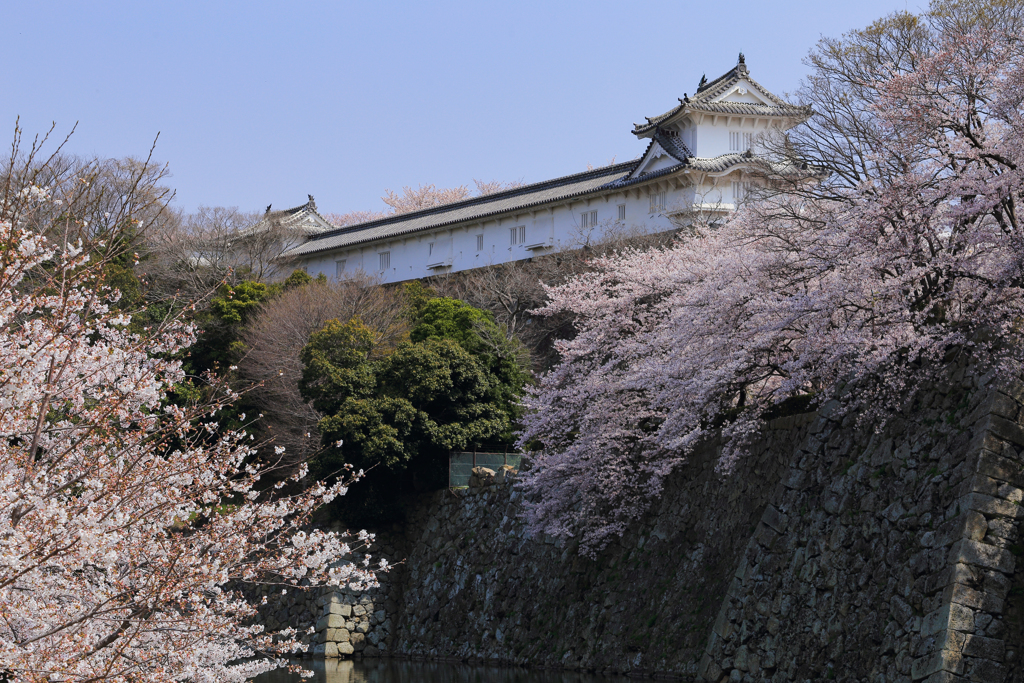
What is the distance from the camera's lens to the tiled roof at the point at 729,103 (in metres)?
28.4

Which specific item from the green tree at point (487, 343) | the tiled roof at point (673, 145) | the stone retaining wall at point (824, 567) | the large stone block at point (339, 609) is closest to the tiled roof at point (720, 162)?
the tiled roof at point (673, 145)

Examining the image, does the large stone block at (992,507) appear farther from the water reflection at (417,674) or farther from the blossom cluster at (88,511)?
the water reflection at (417,674)

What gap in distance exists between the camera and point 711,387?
43.3 ft

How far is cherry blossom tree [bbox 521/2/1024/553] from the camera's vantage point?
990 cm

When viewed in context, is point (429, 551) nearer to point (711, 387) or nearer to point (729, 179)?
point (711, 387)

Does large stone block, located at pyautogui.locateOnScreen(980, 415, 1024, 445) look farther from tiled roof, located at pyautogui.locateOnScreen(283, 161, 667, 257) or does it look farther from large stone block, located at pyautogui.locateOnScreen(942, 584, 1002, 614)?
tiled roof, located at pyautogui.locateOnScreen(283, 161, 667, 257)

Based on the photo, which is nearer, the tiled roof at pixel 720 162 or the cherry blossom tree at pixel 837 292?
the cherry blossom tree at pixel 837 292

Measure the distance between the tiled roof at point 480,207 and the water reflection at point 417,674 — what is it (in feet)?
53.4

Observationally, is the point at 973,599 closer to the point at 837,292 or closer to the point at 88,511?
the point at 837,292

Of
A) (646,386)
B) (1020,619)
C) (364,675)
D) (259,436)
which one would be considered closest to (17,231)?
(1020,619)

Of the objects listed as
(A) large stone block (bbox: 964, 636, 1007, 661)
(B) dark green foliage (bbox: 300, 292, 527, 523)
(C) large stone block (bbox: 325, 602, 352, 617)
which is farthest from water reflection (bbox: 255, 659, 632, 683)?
(A) large stone block (bbox: 964, 636, 1007, 661)

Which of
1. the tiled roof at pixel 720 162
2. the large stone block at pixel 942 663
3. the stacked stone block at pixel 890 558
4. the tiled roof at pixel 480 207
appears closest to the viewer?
the large stone block at pixel 942 663

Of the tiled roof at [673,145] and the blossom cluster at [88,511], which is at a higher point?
the tiled roof at [673,145]

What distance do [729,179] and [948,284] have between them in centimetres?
1884
